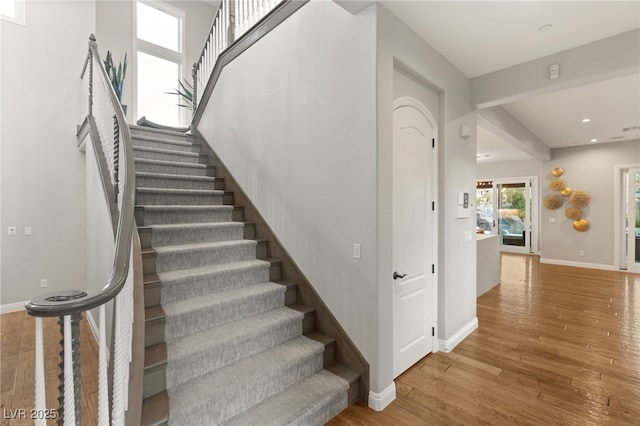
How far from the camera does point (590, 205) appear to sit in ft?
24.2

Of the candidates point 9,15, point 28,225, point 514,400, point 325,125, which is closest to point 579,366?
point 514,400

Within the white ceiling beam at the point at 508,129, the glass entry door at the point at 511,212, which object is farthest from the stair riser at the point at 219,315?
the glass entry door at the point at 511,212

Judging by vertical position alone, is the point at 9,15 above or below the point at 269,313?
above

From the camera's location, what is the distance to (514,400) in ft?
7.55

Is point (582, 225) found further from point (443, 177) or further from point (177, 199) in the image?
point (177, 199)

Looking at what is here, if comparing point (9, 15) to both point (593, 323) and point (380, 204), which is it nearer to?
point (380, 204)

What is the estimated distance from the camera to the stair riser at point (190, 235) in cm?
275

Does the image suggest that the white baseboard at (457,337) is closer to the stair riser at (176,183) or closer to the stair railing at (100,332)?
the stair railing at (100,332)

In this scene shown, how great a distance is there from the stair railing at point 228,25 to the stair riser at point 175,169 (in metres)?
1.40

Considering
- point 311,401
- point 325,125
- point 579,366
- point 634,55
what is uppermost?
point 634,55

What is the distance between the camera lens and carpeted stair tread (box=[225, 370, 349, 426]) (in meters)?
1.87

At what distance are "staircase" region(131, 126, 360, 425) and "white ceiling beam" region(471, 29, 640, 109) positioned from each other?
9.78 ft

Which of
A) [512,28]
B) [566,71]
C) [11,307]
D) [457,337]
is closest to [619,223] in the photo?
[566,71]

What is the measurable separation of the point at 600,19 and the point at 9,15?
686 centimetres
